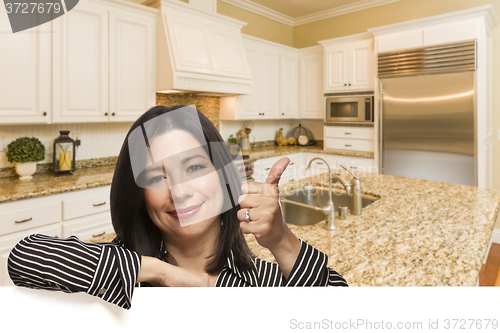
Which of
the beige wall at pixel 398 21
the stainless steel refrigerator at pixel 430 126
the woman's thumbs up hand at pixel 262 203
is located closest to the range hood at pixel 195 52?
the stainless steel refrigerator at pixel 430 126

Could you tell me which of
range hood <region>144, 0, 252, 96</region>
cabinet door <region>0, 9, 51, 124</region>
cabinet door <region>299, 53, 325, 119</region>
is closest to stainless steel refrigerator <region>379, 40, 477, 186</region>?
cabinet door <region>299, 53, 325, 119</region>

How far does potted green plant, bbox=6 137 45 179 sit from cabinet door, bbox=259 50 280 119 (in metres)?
2.14

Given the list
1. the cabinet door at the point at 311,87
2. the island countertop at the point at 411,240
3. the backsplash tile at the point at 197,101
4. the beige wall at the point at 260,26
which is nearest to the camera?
the island countertop at the point at 411,240

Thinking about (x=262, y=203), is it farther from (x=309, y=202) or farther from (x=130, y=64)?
(x=130, y=64)

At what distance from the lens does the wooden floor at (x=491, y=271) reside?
83.7 inches

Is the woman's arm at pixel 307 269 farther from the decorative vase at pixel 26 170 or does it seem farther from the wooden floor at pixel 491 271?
the wooden floor at pixel 491 271

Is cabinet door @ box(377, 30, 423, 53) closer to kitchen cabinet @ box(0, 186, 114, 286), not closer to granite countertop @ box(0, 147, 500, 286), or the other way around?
granite countertop @ box(0, 147, 500, 286)

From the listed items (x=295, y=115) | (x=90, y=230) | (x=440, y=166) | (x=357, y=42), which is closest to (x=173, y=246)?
(x=90, y=230)

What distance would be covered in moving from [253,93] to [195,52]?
0.97 metres

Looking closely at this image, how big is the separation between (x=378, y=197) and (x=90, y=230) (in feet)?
5.34

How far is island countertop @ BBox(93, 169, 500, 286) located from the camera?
0.73 metres

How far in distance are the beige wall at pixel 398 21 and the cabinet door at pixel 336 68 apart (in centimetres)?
53

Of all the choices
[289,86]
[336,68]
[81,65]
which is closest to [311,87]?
[289,86]

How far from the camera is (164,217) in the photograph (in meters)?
0.31
